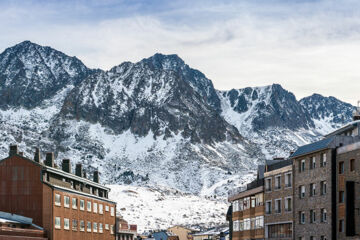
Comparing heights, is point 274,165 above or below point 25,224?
above

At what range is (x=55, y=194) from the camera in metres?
116

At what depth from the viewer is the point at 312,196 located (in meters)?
95.9

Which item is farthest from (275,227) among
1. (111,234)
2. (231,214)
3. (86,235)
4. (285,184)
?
(111,234)

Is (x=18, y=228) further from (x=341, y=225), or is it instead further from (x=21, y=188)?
(x=341, y=225)

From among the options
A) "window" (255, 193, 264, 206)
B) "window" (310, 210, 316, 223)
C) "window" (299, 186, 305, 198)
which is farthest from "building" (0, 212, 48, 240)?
"window" (310, 210, 316, 223)

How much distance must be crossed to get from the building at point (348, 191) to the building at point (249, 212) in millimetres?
26079

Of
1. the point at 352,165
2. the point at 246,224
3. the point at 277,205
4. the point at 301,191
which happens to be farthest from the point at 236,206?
the point at 352,165

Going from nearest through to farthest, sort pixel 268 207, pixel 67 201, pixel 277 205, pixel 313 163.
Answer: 1. pixel 313 163
2. pixel 277 205
3. pixel 268 207
4. pixel 67 201

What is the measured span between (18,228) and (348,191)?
46803 mm

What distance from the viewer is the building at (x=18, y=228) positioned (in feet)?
331

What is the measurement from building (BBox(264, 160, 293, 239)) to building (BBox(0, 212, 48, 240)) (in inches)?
1292

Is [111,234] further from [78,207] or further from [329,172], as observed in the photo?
[329,172]

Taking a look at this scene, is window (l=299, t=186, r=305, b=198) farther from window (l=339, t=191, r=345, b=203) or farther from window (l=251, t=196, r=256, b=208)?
window (l=251, t=196, r=256, b=208)

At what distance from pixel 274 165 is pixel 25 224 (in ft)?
123
